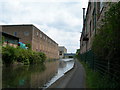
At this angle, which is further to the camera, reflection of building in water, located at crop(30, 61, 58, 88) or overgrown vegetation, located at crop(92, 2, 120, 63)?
reflection of building in water, located at crop(30, 61, 58, 88)

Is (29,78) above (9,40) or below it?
below

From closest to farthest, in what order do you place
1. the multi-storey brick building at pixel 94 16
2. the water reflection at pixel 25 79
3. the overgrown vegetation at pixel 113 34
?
1. the overgrown vegetation at pixel 113 34
2. the water reflection at pixel 25 79
3. the multi-storey brick building at pixel 94 16

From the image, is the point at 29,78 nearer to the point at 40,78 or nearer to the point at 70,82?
the point at 40,78

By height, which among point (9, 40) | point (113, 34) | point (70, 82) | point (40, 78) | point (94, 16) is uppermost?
point (94, 16)

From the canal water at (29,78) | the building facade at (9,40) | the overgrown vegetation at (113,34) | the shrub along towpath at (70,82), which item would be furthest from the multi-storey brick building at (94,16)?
the building facade at (9,40)

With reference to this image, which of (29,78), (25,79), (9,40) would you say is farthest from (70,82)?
(9,40)

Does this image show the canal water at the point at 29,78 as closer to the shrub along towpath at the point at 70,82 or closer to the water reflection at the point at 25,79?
the water reflection at the point at 25,79

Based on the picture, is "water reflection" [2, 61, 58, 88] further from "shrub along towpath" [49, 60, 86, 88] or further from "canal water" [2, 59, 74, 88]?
"shrub along towpath" [49, 60, 86, 88]

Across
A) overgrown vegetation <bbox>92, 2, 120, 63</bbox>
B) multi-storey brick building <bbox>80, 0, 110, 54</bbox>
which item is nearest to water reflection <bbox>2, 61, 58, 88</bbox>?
overgrown vegetation <bbox>92, 2, 120, 63</bbox>

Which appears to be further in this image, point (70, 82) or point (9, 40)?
point (9, 40)

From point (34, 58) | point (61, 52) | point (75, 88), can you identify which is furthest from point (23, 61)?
point (61, 52)

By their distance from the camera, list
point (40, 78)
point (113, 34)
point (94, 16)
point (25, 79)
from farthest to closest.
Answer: point (94, 16), point (40, 78), point (25, 79), point (113, 34)

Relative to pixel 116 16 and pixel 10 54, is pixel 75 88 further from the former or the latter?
pixel 10 54

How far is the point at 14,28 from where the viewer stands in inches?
1764
